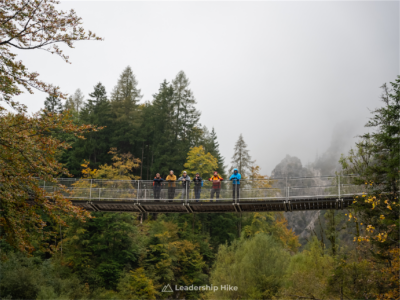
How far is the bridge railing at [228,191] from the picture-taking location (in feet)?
40.7

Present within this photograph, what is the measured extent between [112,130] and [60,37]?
30.0 metres

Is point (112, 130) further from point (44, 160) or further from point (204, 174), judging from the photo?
point (44, 160)

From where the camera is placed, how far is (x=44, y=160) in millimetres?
9219

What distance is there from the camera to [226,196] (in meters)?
13.0

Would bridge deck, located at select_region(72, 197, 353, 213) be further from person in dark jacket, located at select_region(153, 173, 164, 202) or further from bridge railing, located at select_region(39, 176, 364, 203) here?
person in dark jacket, located at select_region(153, 173, 164, 202)

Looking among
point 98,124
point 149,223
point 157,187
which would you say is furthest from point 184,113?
point 157,187

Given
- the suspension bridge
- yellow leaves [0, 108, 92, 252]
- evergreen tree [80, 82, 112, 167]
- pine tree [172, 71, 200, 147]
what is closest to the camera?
yellow leaves [0, 108, 92, 252]

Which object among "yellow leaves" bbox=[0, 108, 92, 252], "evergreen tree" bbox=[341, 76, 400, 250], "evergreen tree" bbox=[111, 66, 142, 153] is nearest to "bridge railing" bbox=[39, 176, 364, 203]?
"evergreen tree" bbox=[341, 76, 400, 250]

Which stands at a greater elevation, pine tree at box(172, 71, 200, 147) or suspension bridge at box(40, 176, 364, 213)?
pine tree at box(172, 71, 200, 147)

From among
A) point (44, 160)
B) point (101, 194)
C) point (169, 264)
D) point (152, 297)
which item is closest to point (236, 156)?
point (169, 264)

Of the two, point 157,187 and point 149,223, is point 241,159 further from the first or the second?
point 157,187

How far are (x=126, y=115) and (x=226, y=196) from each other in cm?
2769

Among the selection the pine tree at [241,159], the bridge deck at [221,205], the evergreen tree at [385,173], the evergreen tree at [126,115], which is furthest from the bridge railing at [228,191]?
the pine tree at [241,159]

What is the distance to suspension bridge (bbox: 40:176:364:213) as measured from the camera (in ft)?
40.3
